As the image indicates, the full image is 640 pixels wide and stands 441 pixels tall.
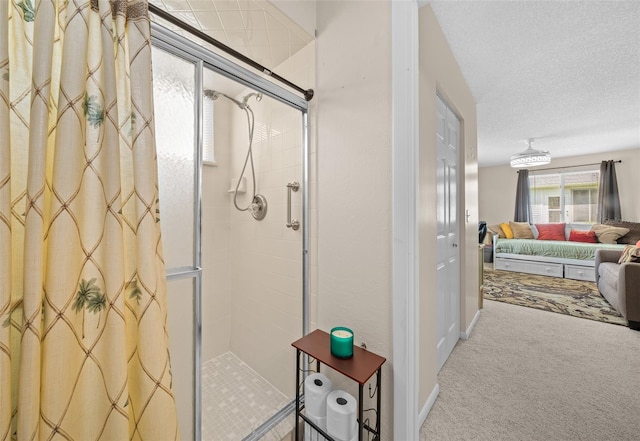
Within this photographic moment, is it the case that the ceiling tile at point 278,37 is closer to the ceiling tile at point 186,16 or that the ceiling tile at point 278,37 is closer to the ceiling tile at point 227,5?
the ceiling tile at point 227,5

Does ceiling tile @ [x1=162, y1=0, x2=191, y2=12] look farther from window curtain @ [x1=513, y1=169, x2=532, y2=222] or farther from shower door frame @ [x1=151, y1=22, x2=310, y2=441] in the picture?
window curtain @ [x1=513, y1=169, x2=532, y2=222]

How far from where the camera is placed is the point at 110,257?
649 millimetres

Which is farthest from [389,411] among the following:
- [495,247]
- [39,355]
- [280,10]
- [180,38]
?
[495,247]

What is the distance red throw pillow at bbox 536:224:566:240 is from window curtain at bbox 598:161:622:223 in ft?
2.22

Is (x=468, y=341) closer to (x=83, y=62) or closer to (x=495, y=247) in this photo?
(x=83, y=62)

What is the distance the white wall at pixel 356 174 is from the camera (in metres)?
1.11

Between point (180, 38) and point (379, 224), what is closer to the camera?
point (180, 38)

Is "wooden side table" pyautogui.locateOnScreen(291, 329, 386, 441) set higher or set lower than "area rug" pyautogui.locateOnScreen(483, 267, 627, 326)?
higher

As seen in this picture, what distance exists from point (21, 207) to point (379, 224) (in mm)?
1126

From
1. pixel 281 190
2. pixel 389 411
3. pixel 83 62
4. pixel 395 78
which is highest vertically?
pixel 395 78

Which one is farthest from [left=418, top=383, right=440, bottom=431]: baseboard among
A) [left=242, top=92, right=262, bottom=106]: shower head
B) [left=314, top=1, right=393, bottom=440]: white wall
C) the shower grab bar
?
[left=242, top=92, right=262, bottom=106]: shower head

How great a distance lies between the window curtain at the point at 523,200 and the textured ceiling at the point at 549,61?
216 centimetres

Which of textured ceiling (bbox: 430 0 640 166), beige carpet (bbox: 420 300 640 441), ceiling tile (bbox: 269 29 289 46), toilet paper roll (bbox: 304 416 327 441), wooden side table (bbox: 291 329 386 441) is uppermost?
textured ceiling (bbox: 430 0 640 166)

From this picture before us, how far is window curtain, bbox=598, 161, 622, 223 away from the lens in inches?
190
